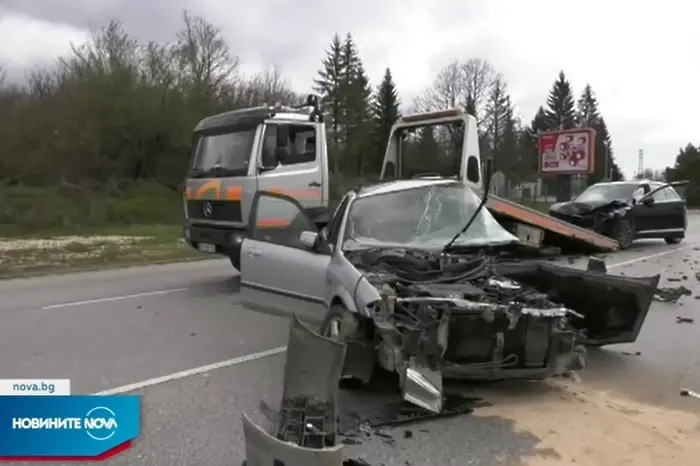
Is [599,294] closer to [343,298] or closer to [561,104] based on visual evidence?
[343,298]

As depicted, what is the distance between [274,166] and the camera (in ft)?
37.4

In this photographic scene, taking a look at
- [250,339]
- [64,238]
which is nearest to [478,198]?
[250,339]

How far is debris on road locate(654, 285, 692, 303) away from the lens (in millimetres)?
10234

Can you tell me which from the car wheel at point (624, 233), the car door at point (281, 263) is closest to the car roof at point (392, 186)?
the car door at point (281, 263)

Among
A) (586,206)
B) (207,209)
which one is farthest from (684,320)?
(586,206)

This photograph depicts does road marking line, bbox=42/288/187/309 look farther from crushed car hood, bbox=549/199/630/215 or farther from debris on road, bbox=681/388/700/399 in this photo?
crushed car hood, bbox=549/199/630/215

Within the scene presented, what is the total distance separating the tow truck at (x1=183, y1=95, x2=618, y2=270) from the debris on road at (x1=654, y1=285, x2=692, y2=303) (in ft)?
3.43

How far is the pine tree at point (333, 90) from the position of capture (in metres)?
56.9

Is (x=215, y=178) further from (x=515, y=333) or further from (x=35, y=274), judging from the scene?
(x=515, y=333)

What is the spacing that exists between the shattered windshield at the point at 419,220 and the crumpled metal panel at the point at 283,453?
2834 mm

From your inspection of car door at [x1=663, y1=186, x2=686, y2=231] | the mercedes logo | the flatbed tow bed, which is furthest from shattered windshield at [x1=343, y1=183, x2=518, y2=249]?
car door at [x1=663, y1=186, x2=686, y2=231]

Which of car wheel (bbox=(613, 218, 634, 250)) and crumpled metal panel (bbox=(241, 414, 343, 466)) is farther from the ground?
car wheel (bbox=(613, 218, 634, 250))

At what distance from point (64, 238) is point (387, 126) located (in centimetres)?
4271

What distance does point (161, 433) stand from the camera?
4.82 metres
